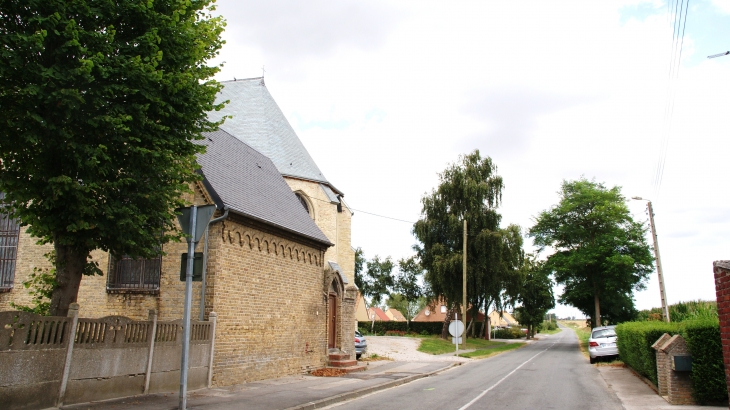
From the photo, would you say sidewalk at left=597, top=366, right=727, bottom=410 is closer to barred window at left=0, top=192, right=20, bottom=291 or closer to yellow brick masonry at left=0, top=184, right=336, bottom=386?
yellow brick masonry at left=0, top=184, right=336, bottom=386

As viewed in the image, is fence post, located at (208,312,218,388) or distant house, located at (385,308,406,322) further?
distant house, located at (385,308,406,322)

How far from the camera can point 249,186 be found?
17406mm

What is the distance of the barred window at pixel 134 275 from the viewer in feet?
45.5

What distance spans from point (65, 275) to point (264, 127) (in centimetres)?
1910

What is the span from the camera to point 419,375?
60.1 ft

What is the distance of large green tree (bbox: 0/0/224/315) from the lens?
A: 8.38 m

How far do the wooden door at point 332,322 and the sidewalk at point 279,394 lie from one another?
2.75m

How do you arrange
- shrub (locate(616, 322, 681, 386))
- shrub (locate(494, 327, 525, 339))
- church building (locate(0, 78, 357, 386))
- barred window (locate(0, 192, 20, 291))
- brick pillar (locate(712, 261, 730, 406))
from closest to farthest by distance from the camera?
brick pillar (locate(712, 261, 730, 406))
shrub (locate(616, 322, 681, 386))
church building (locate(0, 78, 357, 386))
barred window (locate(0, 192, 20, 291))
shrub (locate(494, 327, 525, 339))

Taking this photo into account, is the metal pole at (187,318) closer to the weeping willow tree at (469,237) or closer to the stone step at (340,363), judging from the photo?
the stone step at (340,363)

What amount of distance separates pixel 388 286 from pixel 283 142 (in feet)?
147

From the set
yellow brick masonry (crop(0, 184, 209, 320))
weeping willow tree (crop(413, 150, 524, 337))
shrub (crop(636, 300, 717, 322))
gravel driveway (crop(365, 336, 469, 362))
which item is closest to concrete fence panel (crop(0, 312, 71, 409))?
yellow brick masonry (crop(0, 184, 209, 320))

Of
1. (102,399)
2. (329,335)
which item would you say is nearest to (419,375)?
(329,335)

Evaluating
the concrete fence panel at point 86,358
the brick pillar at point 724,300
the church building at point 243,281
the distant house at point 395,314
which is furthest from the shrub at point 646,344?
the distant house at point 395,314

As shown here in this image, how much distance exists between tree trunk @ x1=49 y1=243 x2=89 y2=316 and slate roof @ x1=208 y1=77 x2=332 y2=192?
1650 centimetres
